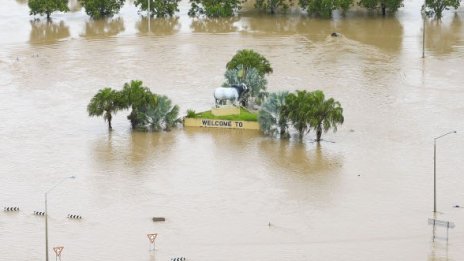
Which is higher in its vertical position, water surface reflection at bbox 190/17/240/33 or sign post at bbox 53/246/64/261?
water surface reflection at bbox 190/17/240/33

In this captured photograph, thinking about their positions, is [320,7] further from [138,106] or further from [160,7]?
[138,106]

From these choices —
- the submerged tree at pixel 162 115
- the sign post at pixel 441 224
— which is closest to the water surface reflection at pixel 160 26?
the submerged tree at pixel 162 115

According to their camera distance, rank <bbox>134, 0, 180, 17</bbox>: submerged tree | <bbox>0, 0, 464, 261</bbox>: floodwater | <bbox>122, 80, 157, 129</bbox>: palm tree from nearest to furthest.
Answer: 1. <bbox>0, 0, 464, 261</bbox>: floodwater
2. <bbox>122, 80, 157, 129</bbox>: palm tree
3. <bbox>134, 0, 180, 17</bbox>: submerged tree

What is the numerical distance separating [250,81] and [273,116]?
8010 millimetres

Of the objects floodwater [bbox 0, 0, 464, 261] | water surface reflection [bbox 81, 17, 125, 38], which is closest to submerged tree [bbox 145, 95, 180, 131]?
floodwater [bbox 0, 0, 464, 261]

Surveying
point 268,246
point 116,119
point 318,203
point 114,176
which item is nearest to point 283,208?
point 318,203

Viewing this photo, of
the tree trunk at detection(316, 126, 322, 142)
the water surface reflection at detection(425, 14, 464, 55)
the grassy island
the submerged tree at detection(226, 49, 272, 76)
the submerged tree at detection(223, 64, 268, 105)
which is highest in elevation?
the water surface reflection at detection(425, 14, 464, 55)

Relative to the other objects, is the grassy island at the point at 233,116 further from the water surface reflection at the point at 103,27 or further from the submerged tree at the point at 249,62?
the water surface reflection at the point at 103,27

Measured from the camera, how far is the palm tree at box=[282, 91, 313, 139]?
234ft

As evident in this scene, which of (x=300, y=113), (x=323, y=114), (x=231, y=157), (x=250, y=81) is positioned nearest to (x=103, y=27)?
(x=250, y=81)

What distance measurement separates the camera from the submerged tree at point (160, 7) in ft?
398

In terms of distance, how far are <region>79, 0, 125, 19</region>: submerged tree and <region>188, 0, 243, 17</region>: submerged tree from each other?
8403 millimetres

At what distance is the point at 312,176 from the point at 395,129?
11.4 meters

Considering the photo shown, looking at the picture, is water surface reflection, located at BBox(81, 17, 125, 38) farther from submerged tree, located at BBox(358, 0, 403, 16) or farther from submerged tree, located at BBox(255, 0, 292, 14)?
submerged tree, located at BBox(358, 0, 403, 16)
